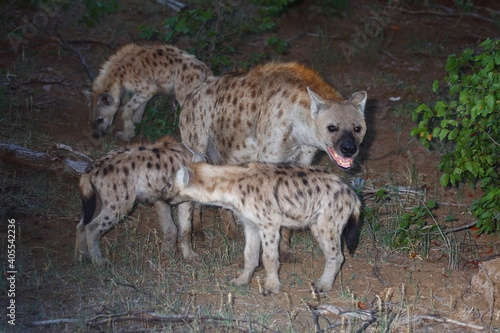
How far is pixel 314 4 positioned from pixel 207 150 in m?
5.81

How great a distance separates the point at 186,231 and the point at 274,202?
92 cm

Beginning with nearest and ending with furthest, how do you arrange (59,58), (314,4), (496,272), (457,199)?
(496,272) → (457,199) → (59,58) → (314,4)

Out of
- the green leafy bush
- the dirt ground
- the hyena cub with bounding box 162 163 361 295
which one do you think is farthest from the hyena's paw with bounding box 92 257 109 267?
the green leafy bush

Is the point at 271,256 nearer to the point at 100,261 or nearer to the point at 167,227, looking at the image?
the point at 167,227

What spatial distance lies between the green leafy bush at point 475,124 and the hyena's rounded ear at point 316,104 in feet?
2.08

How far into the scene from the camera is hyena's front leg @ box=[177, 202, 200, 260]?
4.42 m

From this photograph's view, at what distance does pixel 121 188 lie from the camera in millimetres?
4211

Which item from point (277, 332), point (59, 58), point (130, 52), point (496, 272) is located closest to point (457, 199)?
point (496, 272)

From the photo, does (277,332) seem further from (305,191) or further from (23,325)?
(23,325)

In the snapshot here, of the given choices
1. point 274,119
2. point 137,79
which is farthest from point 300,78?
point 137,79

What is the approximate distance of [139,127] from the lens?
20.9ft

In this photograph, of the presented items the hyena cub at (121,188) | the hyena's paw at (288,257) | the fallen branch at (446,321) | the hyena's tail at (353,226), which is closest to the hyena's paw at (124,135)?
the hyena cub at (121,188)

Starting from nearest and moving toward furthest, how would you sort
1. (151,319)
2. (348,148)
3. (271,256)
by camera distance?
1. (151,319)
2. (271,256)
3. (348,148)

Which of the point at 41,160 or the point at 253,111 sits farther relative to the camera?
the point at 41,160
